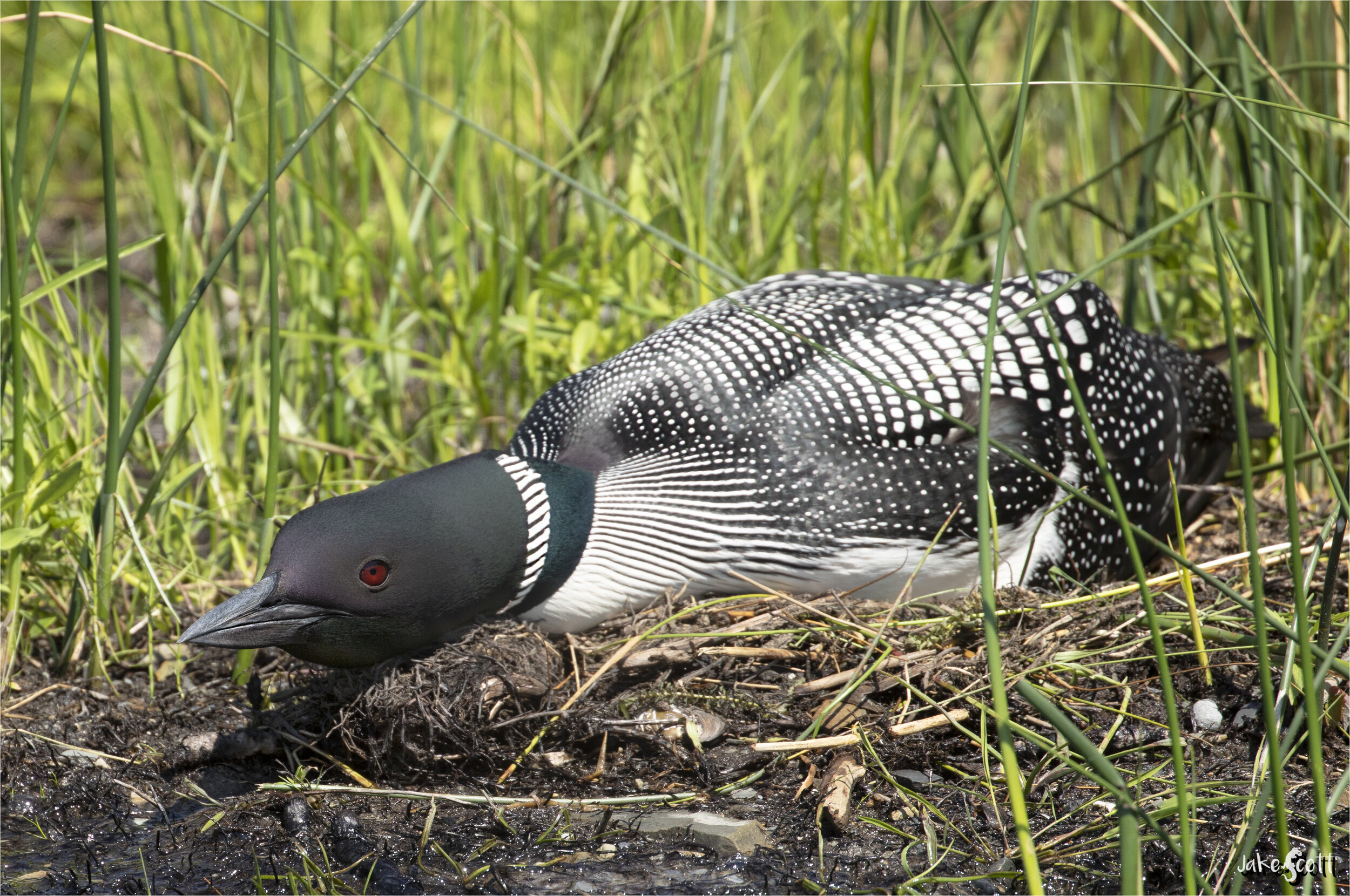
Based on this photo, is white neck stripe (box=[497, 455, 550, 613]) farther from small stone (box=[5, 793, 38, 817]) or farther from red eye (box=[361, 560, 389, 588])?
small stone (box=[5, 793, 38, 817])

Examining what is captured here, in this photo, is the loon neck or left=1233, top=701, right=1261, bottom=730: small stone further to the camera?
the loon neck

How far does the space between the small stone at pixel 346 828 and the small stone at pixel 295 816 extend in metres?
0.05

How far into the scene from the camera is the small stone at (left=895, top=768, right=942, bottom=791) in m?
2.15

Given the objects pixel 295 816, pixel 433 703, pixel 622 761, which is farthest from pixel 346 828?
pixel 622 761

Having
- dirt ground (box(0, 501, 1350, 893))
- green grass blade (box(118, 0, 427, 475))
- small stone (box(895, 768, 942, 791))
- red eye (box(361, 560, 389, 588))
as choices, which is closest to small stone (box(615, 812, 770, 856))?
dirt ground (box(0, 501, 1350, 893))

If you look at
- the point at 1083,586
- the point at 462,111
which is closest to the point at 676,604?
the point at 1083,586

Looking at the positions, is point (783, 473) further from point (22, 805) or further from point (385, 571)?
point (22, 805)

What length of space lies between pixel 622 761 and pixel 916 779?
0.56 meters

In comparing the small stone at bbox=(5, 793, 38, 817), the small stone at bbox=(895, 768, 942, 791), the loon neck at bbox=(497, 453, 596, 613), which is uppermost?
the loon neck at bbox=(497, 453, 596, 613)

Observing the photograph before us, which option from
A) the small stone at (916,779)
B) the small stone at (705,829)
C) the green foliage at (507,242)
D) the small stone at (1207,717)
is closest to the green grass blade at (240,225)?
the green foliage at (507,242)

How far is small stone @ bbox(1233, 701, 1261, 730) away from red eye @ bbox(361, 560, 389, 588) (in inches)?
63.9

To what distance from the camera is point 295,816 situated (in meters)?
2.10

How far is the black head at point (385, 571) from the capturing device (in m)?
2.08

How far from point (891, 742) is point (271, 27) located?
1.67m
